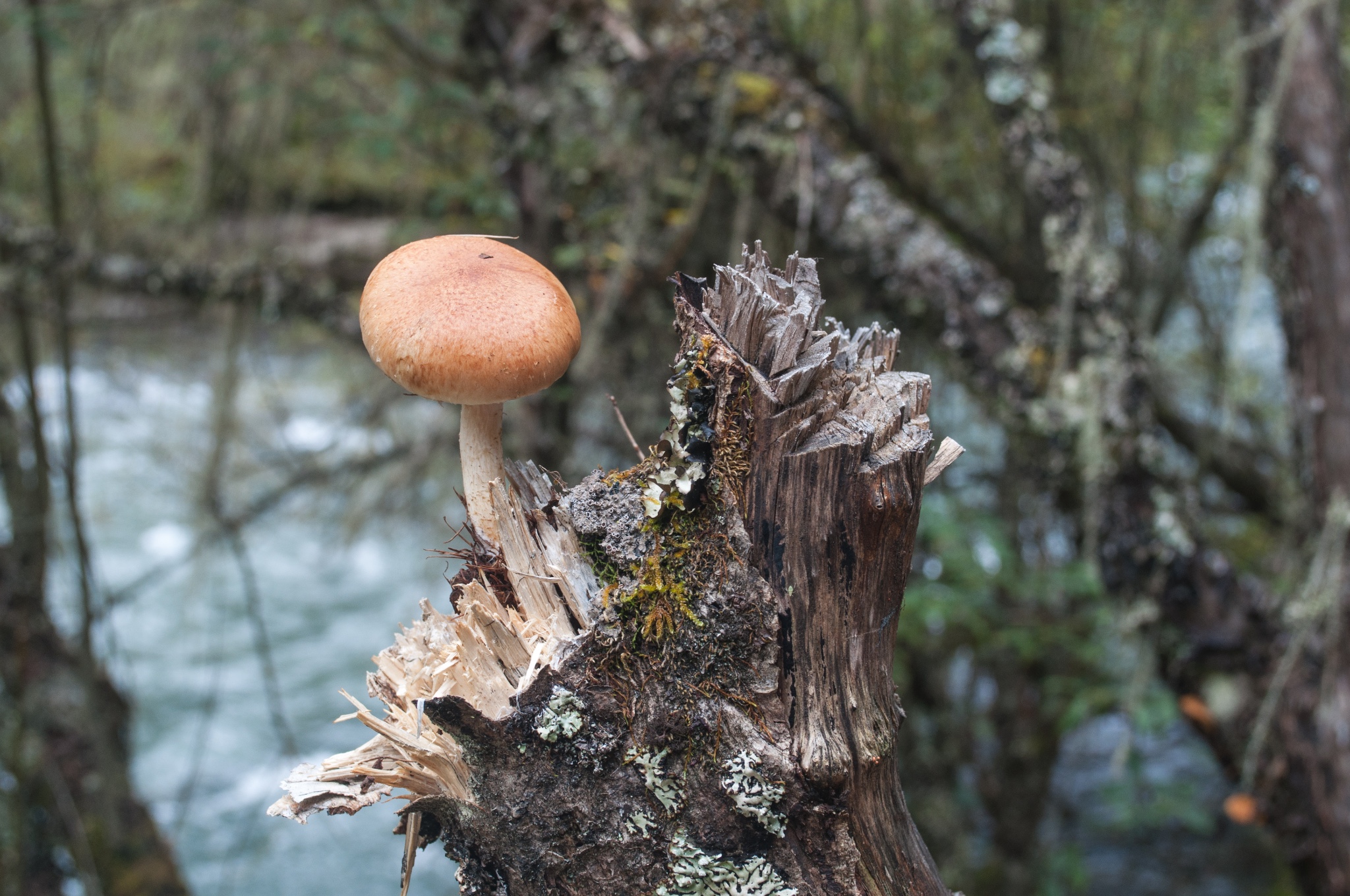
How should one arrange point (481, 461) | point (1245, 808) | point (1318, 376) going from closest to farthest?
point (481, 461) < point (1318, 376) < point (1245, 808)

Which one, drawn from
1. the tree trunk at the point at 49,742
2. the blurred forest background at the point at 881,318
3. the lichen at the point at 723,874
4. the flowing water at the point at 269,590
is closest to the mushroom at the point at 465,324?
the lichen at the point at 723,874

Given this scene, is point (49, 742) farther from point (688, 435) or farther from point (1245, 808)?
point (1245, 808)

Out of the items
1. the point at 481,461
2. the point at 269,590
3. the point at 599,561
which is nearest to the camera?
the point at 599,561

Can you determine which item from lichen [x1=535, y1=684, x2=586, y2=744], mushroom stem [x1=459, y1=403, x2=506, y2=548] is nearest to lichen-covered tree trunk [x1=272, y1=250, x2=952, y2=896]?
lichen [x1=535, y1=684, x2=586, y2=744]

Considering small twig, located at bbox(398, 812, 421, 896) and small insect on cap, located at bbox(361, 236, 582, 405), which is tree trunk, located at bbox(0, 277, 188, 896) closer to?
small twig, located at bbox(398, 812, 421, 896)

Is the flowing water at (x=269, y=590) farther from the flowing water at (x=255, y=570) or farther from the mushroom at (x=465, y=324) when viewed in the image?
the mushroom at (x=465, y=324)

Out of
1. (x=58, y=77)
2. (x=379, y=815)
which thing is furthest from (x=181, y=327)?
(x=379, y=815)

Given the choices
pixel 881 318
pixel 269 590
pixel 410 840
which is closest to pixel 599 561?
pixel 410 840
